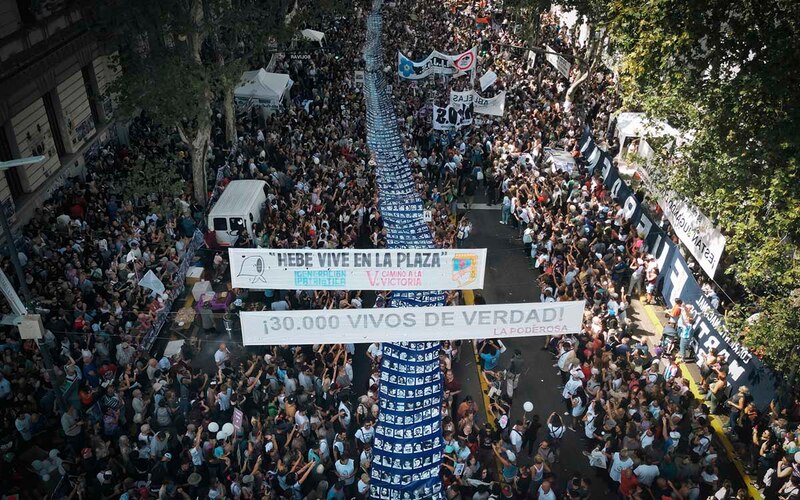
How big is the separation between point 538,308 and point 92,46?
21485mm

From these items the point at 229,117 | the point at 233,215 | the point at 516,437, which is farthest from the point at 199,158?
the point at 516,437

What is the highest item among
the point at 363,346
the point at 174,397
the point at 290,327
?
the point at 290,327

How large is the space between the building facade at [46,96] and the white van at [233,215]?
5364mm

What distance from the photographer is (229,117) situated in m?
26.1

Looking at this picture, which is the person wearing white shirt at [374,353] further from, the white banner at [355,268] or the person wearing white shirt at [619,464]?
the person wearing white shirt at [619,464]

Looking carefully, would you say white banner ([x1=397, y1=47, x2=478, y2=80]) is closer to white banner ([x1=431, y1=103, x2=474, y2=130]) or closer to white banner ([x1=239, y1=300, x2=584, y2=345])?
white banner ([x1=431, y1=103, x2=474, y2=130])

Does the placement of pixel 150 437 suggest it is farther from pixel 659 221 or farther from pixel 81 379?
pixel 659 221

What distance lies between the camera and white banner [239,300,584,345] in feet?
36.1

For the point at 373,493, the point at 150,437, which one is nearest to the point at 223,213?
the point at 150,437

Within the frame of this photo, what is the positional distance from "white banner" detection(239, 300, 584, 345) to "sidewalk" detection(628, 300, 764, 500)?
16.6 feet

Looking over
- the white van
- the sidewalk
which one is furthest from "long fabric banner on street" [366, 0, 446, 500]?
the sidewalk

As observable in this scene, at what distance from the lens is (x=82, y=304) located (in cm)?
1528

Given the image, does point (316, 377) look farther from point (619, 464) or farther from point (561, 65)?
point (561, 65)

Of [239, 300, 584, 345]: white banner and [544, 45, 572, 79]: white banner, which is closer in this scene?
[239, 300, 584, 345]: white banner
